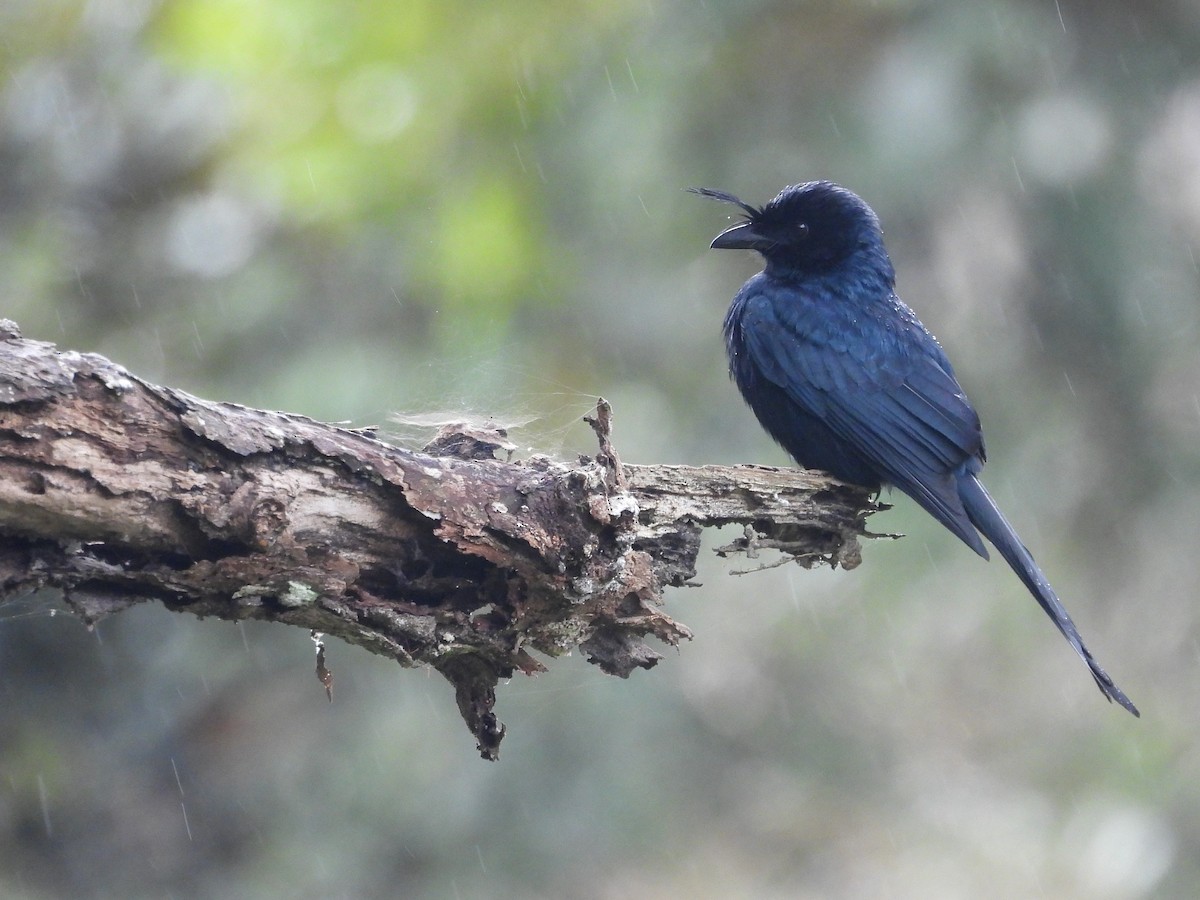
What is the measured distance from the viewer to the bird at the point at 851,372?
13.9ft

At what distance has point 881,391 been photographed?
447cm

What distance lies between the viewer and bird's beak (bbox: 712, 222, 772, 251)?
4.89 m

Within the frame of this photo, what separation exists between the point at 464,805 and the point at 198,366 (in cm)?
231

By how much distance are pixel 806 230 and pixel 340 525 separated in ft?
9.84

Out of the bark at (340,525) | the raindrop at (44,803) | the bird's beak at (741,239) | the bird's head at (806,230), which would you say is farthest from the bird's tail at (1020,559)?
the raindrop at (44,803)

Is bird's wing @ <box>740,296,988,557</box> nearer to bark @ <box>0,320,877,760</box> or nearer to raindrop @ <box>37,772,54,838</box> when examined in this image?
bark @ <box>0,320,877,760</box>

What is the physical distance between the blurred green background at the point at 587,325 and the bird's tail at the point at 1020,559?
5.92ft

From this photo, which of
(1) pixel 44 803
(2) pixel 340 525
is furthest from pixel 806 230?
(1) pixel 44 803

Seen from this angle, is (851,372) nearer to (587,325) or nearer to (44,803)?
(587,325)

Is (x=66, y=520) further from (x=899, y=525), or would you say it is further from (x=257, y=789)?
(x=899, y=525)

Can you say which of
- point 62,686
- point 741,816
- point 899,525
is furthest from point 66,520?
point 741,816

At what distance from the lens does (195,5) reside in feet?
17.1

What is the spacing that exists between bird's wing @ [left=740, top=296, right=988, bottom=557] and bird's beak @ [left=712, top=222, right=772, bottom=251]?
1.02ft

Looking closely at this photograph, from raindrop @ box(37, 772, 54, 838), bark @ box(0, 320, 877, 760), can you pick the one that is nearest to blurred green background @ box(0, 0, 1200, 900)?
raindrop @ box(37, 772, 54, 838)
